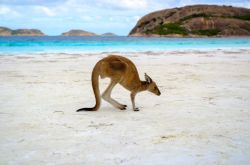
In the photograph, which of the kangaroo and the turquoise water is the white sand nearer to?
the kangaroo

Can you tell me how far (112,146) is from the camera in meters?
3.79

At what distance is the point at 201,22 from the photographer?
82.1 metres

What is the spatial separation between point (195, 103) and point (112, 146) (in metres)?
2.65

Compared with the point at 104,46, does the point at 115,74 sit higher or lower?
lower

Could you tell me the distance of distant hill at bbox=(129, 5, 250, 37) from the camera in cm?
7906

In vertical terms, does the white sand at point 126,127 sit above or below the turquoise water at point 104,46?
below

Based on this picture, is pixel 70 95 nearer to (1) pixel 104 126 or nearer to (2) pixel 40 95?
(2) pixel 40 95

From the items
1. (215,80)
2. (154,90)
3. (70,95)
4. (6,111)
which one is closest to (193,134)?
(154,90)

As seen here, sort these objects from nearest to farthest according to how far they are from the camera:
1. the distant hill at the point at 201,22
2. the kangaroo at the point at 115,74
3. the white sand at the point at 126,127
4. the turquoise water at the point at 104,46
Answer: the white sand at the point at 126,127 < the kangaroo at the point at 115,74 < the turquoise water at the point at 104,46 < the distant hill at the point at 201,22

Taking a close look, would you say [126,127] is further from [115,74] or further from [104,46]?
[104,46]

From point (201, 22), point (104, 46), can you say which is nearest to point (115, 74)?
point (104, 46)

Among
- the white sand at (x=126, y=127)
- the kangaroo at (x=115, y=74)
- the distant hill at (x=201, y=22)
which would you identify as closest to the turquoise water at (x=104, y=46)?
the white sand at (x=126, y=127)

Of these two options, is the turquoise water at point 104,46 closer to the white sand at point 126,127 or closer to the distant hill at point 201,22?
the white sand at point 126,127

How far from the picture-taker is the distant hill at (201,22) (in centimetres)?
7906
